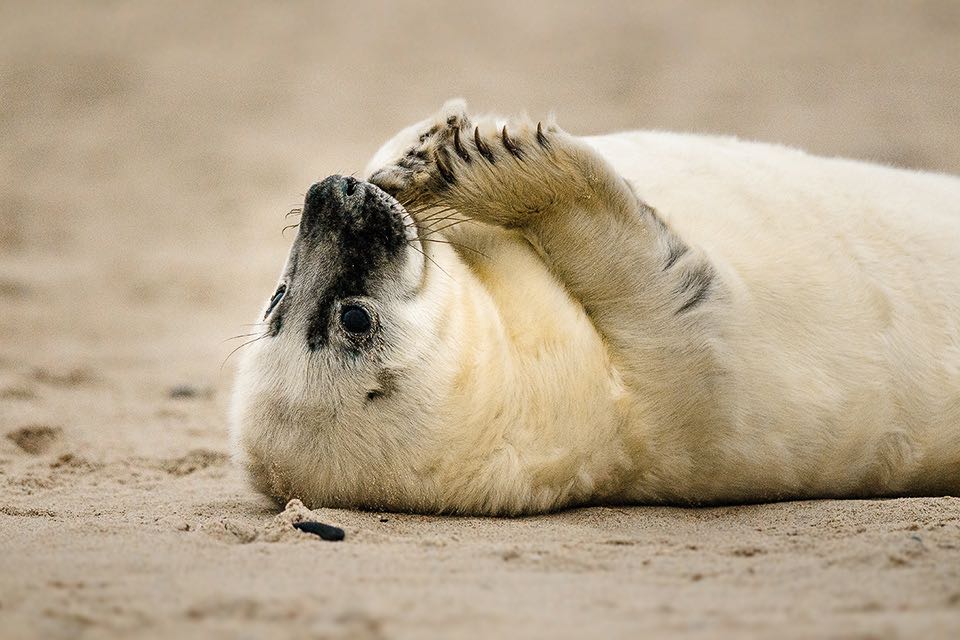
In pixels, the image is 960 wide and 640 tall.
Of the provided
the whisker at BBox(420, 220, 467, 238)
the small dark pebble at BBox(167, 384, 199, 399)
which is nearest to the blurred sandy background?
the small dark pebble at BBox(167, 384, 199, 399)

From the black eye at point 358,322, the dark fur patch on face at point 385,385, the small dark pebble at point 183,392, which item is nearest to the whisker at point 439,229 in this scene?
the black eye at point 358,322

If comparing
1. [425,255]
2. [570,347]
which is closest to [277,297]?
[425,255]

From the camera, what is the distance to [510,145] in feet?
10.1

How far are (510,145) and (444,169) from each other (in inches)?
7.9

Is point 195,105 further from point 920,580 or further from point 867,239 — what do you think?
point 920,580

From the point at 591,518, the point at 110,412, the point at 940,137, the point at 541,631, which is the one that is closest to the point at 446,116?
the point at 591,518

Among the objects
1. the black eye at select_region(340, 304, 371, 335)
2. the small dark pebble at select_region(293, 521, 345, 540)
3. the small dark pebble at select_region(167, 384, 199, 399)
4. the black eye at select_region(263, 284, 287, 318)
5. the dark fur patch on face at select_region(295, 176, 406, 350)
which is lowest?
the small dark pebble at select_region(293, 521, 345, 540)

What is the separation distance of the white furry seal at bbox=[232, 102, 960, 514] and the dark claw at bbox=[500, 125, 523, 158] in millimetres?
15

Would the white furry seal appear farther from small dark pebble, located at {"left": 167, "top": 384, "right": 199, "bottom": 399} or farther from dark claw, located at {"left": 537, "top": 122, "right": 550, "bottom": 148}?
small dark pebble, located at {"left": 167, "top": 384, "right": 199, "bottom": 399}

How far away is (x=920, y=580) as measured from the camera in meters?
2.10

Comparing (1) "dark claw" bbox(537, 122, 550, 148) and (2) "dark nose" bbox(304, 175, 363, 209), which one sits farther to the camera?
→ (1) "dark claw" bbox(537, 122, 550, 148)

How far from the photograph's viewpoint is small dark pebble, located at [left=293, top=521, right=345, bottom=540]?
2568 millimetres

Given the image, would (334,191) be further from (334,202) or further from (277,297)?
(277,297)

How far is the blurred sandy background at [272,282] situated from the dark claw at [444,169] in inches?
38.0
